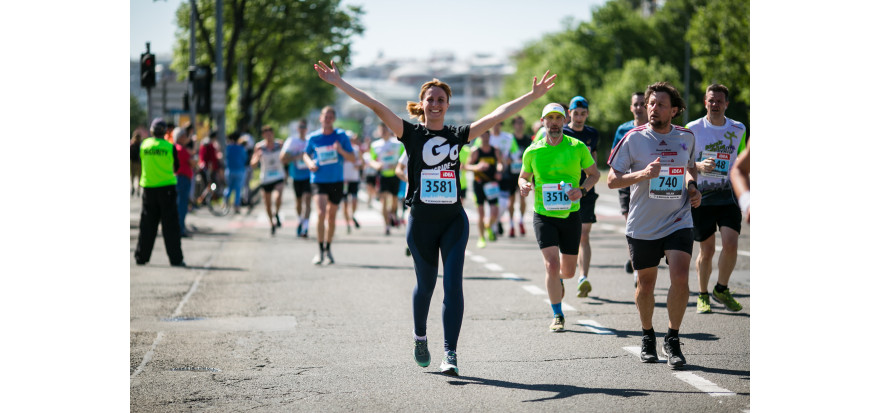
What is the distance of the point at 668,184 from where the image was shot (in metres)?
7.26

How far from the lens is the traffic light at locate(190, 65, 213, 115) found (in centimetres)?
2397

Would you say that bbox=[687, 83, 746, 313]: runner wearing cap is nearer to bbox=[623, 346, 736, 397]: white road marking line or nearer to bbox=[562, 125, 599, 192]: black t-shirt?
bbox=[562, 125, 599, 192]: black t-shirt

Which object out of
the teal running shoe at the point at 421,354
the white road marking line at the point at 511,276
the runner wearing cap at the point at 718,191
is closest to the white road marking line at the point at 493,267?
the white road marking line at the point at 511,276

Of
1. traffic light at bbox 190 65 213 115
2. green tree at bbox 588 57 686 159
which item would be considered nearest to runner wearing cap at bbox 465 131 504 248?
traffic light at bbox 190 65 213 115

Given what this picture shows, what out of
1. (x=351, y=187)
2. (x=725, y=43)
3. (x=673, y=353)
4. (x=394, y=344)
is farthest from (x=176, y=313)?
(x=725, y=43)

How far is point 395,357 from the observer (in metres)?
7.63

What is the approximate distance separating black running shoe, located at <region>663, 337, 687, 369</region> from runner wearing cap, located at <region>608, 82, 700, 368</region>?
0.04 ft

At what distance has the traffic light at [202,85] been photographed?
23969 mm

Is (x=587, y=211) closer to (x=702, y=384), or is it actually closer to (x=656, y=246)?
(x=656, y=246)

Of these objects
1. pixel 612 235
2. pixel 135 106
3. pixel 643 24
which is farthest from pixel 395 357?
pixel 643 24

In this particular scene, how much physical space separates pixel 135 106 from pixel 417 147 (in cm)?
1372

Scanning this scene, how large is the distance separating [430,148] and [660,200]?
1528 millimetres
